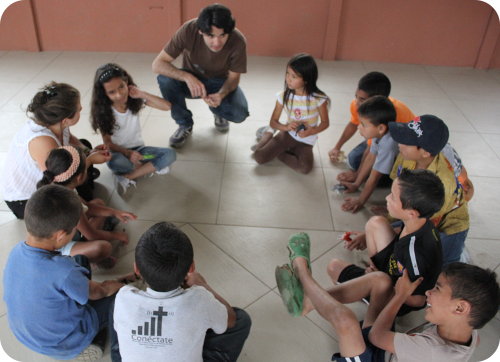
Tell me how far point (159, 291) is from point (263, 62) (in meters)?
3.46

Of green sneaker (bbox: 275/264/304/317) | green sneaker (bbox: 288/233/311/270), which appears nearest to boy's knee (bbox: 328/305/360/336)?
green sneaker (bbox: 275/264/304/317)

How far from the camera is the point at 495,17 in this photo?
3.97 meters

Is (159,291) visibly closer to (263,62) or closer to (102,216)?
(102,216)

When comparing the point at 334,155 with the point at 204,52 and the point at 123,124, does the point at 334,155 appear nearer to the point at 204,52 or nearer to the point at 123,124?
the point at 204,52

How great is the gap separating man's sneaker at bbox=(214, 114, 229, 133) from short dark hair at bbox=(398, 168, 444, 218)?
1730 mm

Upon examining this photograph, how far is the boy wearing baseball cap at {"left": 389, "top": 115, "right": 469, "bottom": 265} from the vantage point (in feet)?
5.60

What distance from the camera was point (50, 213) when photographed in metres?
1.22

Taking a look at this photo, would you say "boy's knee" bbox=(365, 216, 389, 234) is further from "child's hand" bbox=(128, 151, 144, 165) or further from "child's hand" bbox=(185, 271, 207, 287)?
"child's hand" bbox=(128, 151, 144, 165)

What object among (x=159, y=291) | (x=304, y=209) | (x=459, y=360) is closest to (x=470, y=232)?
(x=304, y=209)

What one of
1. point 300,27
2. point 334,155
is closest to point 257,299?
point 334,155

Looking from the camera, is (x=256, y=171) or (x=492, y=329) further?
(x=256, y=171)

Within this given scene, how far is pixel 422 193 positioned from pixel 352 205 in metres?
0.82

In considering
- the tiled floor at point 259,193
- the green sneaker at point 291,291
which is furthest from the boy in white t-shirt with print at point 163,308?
the tiled floor at point 259,193

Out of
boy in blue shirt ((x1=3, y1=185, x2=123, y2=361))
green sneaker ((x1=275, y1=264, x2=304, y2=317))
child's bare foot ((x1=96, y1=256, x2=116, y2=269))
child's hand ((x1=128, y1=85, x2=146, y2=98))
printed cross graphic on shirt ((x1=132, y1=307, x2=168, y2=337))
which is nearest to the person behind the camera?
printed cross graphic on shirt ((x1=132, y1=307, x2=168, y2=337))
